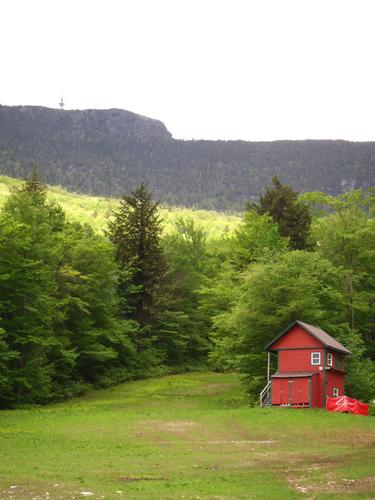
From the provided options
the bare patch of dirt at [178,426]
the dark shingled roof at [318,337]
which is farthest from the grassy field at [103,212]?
the bare patch of dirt at [178,426]

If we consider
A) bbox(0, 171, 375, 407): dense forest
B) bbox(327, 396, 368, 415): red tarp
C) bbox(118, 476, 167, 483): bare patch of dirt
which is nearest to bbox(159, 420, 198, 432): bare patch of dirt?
bbox(327, 396, 368, 415): red tarp

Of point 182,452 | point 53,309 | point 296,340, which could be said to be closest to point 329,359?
point 296,340

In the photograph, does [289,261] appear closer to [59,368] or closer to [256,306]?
[256,306]

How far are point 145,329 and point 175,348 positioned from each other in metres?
7.55

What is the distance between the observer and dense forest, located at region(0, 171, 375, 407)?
52219 mm

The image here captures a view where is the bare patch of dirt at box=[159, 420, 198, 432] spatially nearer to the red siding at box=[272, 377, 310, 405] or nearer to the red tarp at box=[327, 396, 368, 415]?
the red siding at box=[272, 377, 310, 405]

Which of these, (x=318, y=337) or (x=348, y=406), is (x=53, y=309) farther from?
(x=348, y=406)

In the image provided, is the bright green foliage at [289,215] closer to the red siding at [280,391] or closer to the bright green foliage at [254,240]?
the bright green foliage at [254,240]

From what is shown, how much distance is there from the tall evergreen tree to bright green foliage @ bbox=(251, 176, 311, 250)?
41.3 ft

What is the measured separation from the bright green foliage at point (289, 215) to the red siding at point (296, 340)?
2574cm

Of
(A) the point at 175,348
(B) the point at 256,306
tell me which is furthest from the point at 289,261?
(A) the point at 175,348

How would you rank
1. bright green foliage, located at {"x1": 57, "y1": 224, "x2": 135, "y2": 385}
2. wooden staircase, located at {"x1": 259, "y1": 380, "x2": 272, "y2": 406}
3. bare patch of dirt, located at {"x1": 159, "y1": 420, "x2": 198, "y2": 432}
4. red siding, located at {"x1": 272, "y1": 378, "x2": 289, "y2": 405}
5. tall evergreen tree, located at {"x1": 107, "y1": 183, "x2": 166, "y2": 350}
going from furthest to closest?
tall evergreen tree, located at {"x1": 107, "y1": 183, "x2": 166, "y2": 350}, bright green foliage, located at {"x1": 57, "y1": 224, "x2": 135, "y2": 385}, wooden staircase, located at {"x1": 259, "y1": 380, "x2": 272, "y2": 406}, red siding, located at {"x1": 272, "y1": 378, "x2": 289, "y2": 405}, bare patch of dirt, located at {"x1": 159, "y1": 420, "x2": 198, "y2": 432}

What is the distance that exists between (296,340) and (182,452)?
903 inches

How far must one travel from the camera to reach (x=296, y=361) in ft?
170
